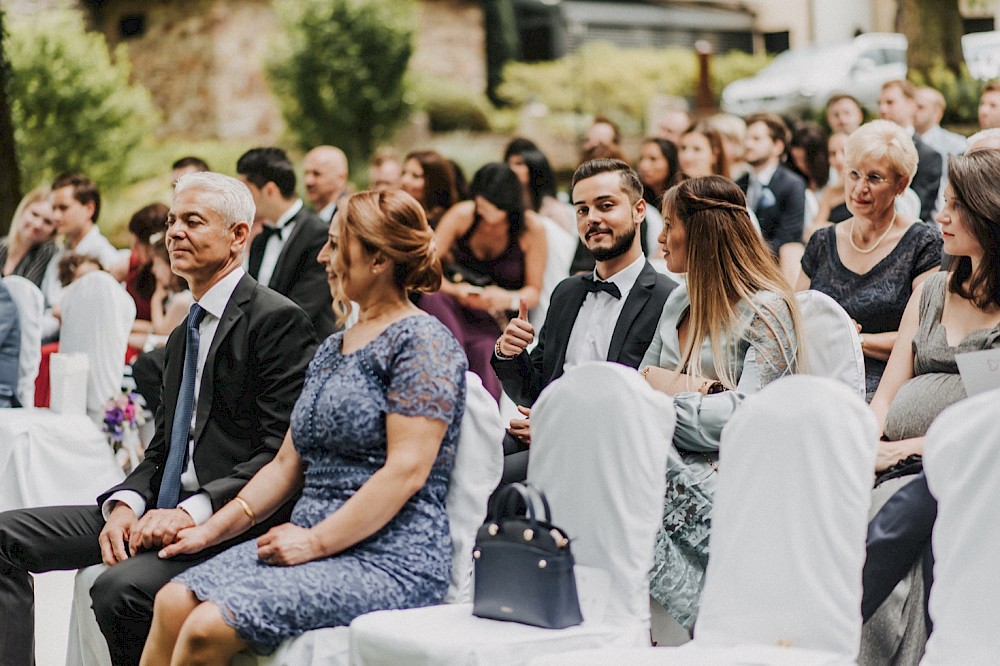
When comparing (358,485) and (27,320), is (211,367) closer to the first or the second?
(358,485)

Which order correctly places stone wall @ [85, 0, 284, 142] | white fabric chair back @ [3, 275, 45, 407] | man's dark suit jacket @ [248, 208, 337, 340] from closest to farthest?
white fabric chair back @ [3, 275, 45, 407] < man's dark suit jacket @ [248, 208, 337, 340] < stone wall @ [85, 0, 284, 142]

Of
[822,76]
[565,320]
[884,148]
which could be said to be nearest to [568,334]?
[565,320]

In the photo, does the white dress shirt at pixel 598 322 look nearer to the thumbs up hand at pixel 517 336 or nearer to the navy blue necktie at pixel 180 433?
the thumbs up hand at pixel 517 336

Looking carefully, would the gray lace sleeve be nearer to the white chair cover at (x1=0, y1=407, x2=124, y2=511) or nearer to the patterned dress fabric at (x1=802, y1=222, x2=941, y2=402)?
the patterned dress fabric at (x1=802, y1=222, x2=941, y2=402)

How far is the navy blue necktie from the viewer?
3.78 metres

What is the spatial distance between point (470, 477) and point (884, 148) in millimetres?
2118

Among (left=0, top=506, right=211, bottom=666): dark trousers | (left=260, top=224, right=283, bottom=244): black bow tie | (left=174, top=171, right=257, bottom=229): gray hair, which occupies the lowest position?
A: (left=0, top=506, right=211, bottom=666): dark trousers

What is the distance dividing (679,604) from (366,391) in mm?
1040

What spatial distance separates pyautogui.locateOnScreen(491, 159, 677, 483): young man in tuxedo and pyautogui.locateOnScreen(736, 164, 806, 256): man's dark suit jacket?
10.6ft

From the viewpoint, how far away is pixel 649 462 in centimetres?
313

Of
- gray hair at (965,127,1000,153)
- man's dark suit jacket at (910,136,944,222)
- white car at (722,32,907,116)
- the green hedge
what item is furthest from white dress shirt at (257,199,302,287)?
the green hedge

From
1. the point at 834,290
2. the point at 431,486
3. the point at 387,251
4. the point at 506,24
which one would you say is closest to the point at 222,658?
the point at 431,486

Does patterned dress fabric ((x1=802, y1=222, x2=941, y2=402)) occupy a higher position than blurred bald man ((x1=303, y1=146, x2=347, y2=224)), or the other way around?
blurred bald man ((x1=303, y1=146, x2=347, y2=224))

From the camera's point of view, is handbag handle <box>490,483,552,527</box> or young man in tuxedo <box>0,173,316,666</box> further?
young man in tuxedo <box>0,173,316,666</box>
